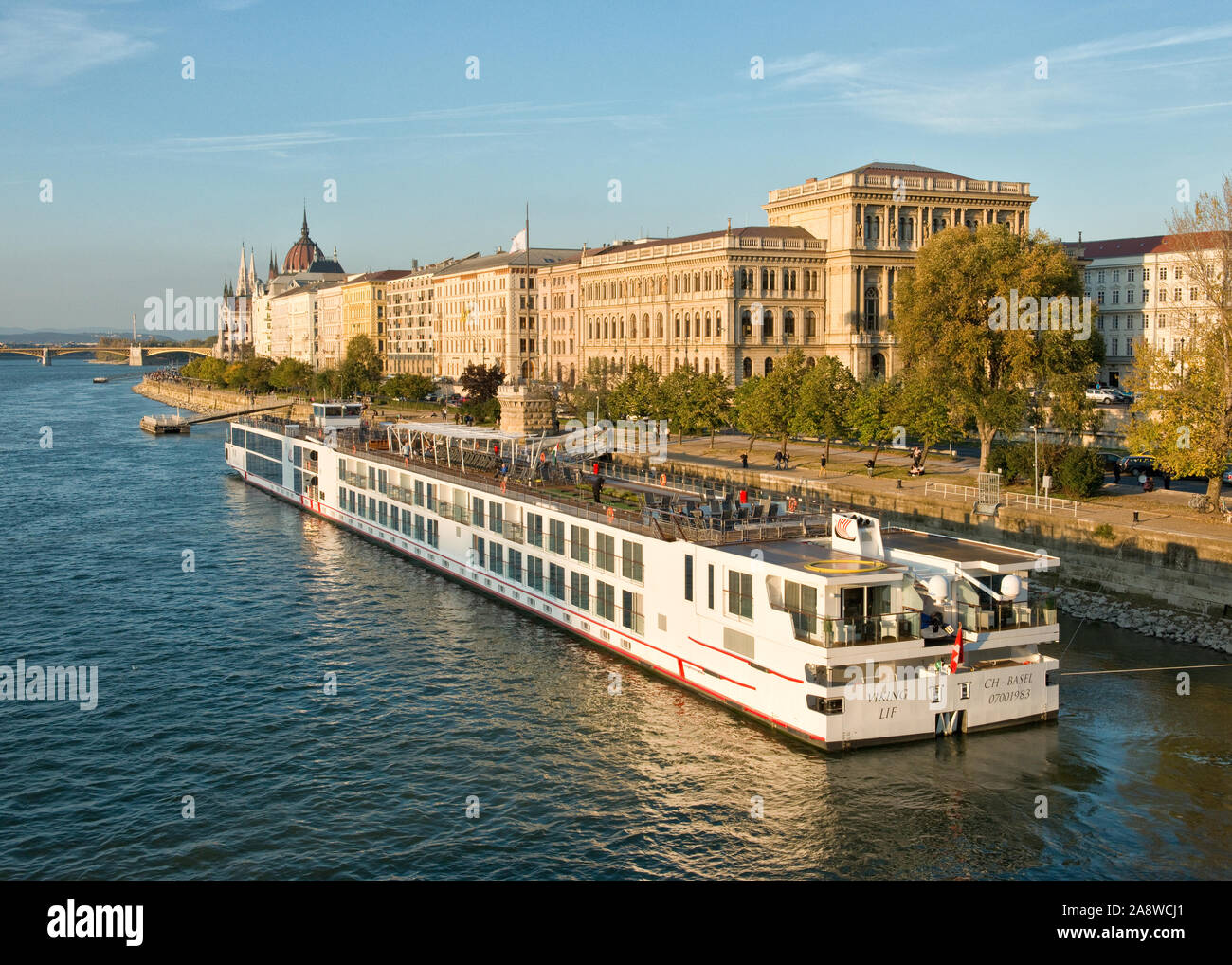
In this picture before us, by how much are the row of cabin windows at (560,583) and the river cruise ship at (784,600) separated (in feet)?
0.23

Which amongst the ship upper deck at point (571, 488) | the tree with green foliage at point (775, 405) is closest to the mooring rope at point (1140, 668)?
the ship upper deck at point (571, 488)

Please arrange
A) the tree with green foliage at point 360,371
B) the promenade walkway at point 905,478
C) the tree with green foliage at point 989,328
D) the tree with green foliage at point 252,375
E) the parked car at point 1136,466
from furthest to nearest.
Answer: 1. the tree with green foliage at point 252,375
2. the tree with green foliage at point 360,371
3. the tree with green foliage at point 989,328
4. the parked car at point 1136,466
5. the promenade walkway at point 905,478

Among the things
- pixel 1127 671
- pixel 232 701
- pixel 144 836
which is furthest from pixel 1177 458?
pixel 144 836

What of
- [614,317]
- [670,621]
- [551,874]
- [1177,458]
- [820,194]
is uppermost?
[820,194]

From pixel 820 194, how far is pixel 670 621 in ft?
224

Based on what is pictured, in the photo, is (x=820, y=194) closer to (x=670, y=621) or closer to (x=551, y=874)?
(x=670, y=621)

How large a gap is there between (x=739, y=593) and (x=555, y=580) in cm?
1163

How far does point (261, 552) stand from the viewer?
169 ft

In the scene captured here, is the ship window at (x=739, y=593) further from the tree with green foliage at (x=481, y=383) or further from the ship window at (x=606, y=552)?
the tree with green foliage at (x=481, y=383)

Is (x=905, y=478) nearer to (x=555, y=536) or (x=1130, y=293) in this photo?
(x=555, y=536)

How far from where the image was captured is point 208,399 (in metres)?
167

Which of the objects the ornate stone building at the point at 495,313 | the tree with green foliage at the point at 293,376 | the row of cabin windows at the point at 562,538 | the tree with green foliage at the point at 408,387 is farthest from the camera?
the tree with green foliage at the point at 293,376

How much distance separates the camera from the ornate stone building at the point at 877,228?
293 feet

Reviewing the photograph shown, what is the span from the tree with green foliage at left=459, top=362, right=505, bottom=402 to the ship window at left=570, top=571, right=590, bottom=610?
67.4 metres
